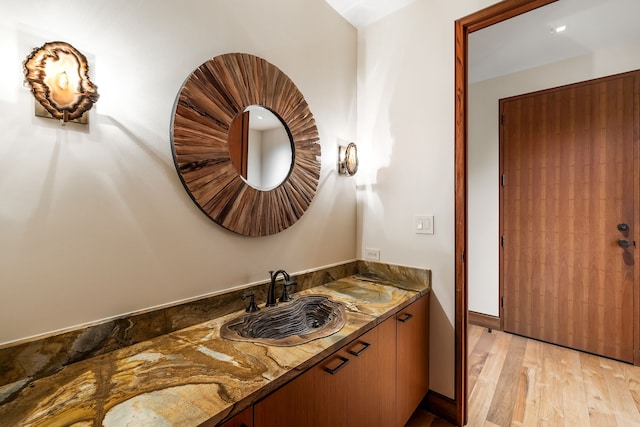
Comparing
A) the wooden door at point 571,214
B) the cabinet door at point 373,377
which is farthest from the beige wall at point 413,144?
the wooden door at point 571,214

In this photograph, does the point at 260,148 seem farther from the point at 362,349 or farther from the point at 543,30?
the point at 543,30

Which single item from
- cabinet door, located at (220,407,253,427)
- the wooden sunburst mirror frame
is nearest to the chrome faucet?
the wooden sunburst mirror frame

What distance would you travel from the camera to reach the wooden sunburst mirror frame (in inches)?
45.3

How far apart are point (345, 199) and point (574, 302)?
2.26 metres

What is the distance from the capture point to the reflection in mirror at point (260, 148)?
1.34m

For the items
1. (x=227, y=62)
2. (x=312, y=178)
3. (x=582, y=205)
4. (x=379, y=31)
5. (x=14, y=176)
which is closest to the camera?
(x=14, y=176)

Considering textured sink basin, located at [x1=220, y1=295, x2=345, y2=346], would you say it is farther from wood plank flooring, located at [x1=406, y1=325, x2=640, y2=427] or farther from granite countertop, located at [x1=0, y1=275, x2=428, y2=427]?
wood plank flooring, located at [x1=406, y1=325, x2=640, y2=427]

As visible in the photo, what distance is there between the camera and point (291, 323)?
140 cm

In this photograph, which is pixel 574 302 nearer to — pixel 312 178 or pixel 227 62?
pixel 312 178

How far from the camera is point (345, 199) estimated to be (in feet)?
6.59

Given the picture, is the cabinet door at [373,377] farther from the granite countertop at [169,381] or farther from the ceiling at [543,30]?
the ceiling at [543,30]

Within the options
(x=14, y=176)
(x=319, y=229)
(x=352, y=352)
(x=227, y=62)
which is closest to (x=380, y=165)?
(x=319, y=229)

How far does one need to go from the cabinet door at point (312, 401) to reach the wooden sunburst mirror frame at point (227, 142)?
705mm

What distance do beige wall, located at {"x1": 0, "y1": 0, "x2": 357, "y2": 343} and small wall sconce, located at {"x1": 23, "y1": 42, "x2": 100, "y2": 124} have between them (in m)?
0.06
